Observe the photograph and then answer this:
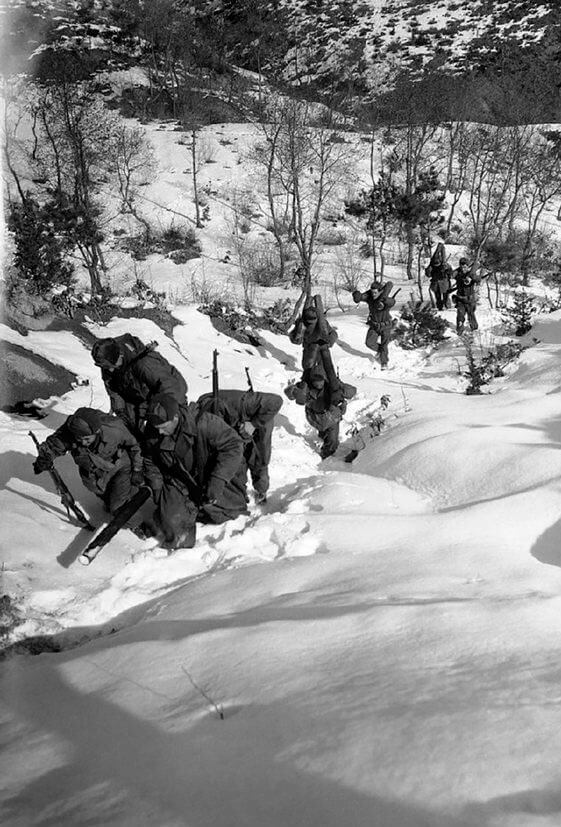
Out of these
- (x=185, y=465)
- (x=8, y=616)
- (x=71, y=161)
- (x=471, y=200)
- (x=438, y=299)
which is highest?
(x=71, y=161)

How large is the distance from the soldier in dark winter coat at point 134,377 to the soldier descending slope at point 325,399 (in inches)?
86.1

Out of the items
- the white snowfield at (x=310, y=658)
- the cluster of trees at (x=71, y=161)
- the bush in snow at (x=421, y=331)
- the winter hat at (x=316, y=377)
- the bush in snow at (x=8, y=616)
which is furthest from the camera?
the cluster of trees at (x=71, y=161)

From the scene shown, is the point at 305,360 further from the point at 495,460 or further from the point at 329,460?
the point at 495,460

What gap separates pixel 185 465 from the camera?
14.2 ft

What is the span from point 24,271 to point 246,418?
23.0 ft

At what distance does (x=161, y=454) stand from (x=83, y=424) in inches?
25.6

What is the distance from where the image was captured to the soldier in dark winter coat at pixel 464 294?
1154 cm

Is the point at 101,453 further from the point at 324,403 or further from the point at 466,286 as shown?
the point at 466,286

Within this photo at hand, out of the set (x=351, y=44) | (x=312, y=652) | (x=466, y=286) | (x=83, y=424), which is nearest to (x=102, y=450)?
(x=83, y=424)

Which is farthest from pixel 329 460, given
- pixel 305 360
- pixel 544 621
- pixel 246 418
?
pixel 544 621

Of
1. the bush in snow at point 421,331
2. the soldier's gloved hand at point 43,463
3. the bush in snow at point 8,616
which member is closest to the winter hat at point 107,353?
the soldier's gloved hand at point 43,463

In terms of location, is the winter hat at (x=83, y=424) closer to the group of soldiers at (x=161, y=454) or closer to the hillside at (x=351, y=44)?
the group of soldiers at (x=161, y=454)

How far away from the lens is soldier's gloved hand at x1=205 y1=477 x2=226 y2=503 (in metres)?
4.04

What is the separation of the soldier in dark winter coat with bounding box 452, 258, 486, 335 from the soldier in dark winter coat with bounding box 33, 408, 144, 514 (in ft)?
31.3
